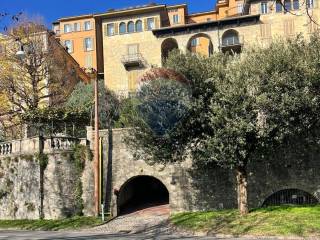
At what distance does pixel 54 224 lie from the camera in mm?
29312

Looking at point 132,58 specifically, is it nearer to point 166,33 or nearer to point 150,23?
point 166,33

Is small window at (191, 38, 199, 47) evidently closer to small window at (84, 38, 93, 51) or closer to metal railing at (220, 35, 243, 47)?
metal railing at (220, 35, 243, 47)

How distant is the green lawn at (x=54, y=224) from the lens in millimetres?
28391

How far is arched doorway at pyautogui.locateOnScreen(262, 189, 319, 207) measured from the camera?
2967 cm

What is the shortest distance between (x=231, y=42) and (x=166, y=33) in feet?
26.0

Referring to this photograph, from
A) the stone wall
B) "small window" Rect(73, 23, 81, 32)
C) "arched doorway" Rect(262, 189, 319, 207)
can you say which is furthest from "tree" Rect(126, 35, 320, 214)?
"small window" Rect(73, 23, 81, 32)

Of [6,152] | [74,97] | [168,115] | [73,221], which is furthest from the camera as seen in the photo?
[74,97]

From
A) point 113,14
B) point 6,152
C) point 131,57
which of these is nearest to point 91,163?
point 6,152

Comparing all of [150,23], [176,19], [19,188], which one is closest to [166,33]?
[150,23]

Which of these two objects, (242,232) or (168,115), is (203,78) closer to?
(168,115)

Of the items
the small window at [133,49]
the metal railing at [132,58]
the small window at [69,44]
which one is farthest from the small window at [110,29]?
the small window at [69,44]

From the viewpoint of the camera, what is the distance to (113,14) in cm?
6588

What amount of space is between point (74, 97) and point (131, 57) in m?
15.7

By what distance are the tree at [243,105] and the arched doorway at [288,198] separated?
406cm
